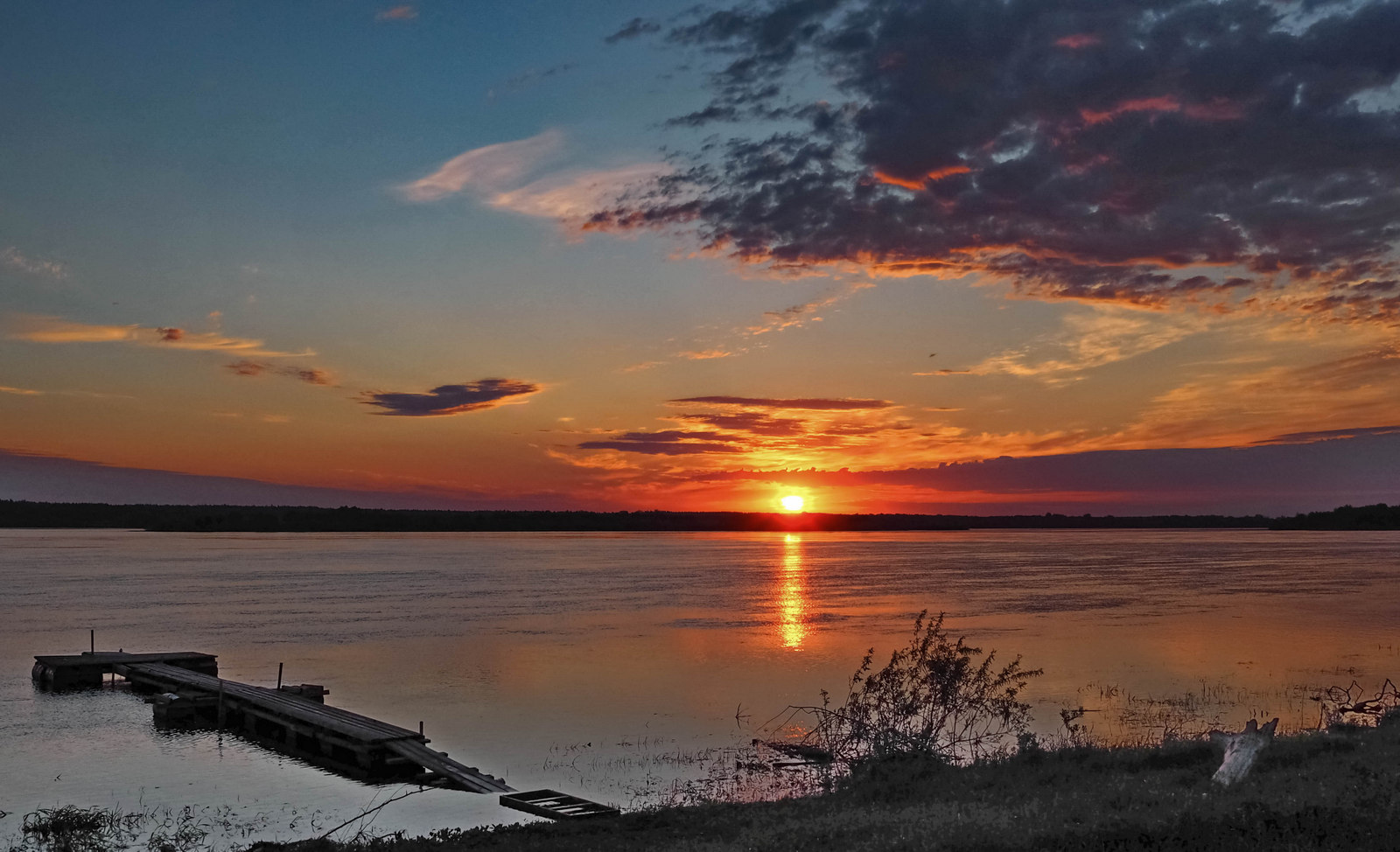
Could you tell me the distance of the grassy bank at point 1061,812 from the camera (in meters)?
11.9

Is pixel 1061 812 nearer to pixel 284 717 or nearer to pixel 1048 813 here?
pixel 1048 813

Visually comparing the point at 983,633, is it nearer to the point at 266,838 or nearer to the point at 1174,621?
the point at 1174,621

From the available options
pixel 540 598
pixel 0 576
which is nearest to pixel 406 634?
pixel 540 598

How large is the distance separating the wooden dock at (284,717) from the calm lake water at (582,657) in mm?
750

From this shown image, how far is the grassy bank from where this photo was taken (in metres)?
11.9

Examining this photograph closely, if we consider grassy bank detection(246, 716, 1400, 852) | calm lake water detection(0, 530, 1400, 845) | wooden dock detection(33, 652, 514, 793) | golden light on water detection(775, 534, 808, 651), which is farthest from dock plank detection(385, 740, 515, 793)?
golden light on water detection(775, 534, 808, 651)

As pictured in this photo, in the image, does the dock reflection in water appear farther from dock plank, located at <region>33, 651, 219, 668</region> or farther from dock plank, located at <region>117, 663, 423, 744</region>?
dock plank, located at <region>33, 651, 219, 668</region>

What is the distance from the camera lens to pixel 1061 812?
43.0ft

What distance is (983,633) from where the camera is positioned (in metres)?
50.4

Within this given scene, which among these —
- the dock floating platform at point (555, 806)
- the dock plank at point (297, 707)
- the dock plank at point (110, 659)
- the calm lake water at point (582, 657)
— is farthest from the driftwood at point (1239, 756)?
the dock plank at point (110, 659)

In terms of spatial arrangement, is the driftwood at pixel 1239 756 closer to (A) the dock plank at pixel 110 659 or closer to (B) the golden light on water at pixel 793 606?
(B) the golden light on water at pixel 793 606

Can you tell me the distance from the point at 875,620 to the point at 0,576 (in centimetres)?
8371

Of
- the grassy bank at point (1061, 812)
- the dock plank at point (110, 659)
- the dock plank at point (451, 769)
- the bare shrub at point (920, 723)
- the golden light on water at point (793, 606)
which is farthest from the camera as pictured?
the golden light on water at point (793, 606)

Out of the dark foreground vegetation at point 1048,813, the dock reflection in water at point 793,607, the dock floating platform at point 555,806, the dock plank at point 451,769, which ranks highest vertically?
the dark foreground vegetation at point 1048,813
